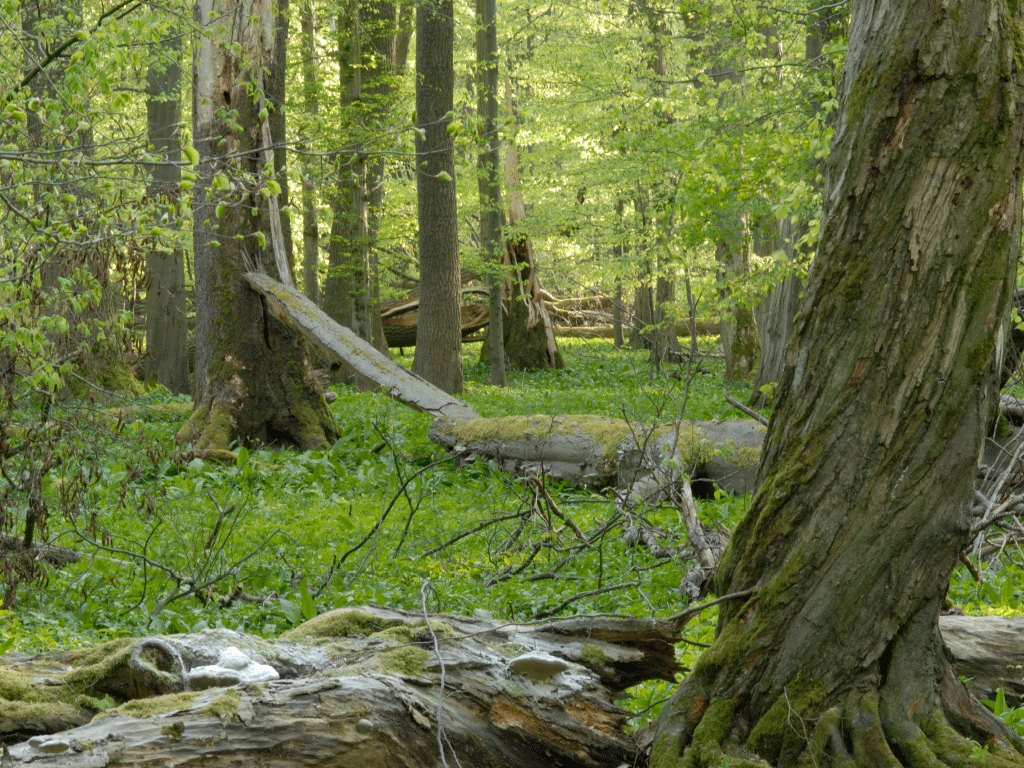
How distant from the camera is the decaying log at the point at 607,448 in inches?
384

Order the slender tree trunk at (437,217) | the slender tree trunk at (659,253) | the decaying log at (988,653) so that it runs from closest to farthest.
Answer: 1. the decaying log at (988,653)
2. the slender tree trunk at (437,217)
3. the slender tree trunk at (659,253)

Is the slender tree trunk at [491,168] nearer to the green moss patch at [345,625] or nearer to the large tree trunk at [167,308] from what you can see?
the large tree trunk at [167,308]

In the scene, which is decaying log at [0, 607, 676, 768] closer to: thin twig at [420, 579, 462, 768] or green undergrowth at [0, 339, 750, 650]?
thin twig at [420, 579, 462, 768]

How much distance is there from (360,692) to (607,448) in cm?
721

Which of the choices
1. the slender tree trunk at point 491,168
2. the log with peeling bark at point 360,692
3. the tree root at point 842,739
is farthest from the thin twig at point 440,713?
the slender tree trunk at point 491,168

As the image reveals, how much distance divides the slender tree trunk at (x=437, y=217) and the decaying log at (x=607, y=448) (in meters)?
5.70

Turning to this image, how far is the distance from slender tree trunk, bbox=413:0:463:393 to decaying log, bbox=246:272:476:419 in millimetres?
5217

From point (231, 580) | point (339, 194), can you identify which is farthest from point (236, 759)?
point (339, 194)

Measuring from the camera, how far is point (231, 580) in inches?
281

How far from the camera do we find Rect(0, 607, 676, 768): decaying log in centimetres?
293

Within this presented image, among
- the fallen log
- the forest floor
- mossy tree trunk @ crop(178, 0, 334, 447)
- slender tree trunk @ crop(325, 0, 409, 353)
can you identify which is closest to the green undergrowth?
the forest floor

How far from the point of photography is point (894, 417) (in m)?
3.34

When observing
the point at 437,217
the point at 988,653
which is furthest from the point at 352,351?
the point at 988,653

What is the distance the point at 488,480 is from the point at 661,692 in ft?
22.4
